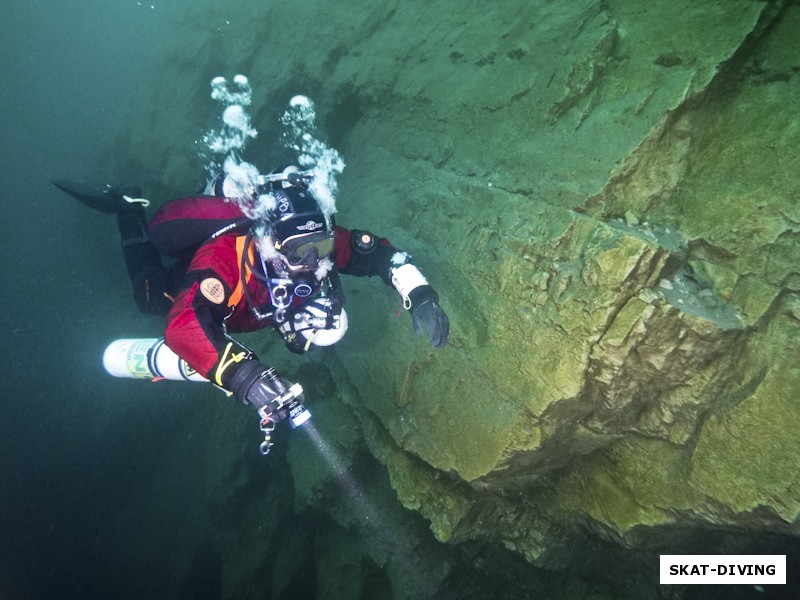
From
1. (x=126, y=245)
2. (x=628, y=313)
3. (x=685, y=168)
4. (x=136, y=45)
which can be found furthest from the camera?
(x=136, y=45)

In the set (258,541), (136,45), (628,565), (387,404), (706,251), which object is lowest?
(258,541)

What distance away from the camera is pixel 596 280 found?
9.00 feet

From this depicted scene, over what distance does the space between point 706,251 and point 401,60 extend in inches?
175

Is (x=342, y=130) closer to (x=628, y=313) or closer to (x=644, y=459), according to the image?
(x=628, y=313)

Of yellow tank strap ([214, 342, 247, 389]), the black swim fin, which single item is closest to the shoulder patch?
yellow tank strap ([214, 342, 247, 389])

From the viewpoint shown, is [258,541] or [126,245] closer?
[126,245]

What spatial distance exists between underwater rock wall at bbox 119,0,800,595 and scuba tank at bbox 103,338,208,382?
1720mm

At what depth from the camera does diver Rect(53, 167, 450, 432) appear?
300cm

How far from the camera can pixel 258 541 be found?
609cm

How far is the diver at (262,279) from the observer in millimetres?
2998

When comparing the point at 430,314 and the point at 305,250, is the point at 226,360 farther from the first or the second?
the point at 430,314

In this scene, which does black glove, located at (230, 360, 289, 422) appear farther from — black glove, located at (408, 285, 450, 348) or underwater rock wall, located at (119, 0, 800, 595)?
underwater rock wall, located at (119, 0, 800, 595)

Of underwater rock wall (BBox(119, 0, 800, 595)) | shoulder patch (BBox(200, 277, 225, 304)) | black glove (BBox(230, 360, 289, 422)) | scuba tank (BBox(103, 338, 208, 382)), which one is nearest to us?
underwater rock wall (BBox(119, 0, 800, 595))

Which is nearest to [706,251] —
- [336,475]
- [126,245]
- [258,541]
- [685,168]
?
[685,168]
